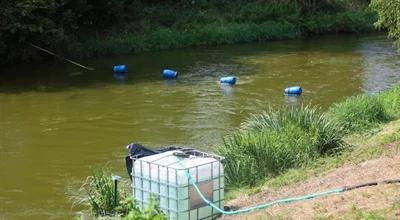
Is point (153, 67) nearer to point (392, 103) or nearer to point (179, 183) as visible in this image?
point (392, 103)

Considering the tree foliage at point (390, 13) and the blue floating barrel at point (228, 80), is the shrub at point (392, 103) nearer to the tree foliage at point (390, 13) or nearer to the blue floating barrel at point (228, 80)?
the tree foliage at point (390, 13)

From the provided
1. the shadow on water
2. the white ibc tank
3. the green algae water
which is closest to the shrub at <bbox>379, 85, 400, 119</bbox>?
the green algae water

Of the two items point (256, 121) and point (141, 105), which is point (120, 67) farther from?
point (256, 121)

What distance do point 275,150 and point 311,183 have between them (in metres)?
1.42

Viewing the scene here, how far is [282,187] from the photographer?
A: 8.18m

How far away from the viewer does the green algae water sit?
11.3 metres

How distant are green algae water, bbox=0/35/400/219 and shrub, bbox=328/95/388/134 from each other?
2535 millimetres

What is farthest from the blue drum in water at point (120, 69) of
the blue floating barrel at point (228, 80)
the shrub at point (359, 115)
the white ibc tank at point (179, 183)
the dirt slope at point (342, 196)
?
the white ibc tank at point (179, 183)

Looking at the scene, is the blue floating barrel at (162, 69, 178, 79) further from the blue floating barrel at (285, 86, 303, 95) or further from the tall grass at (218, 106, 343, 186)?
the tall grass at (218, 106, 343, 186)

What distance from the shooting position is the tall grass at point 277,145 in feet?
29.7

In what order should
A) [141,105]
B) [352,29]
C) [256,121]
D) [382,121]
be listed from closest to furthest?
[256,121]
[382,121]
[141,105]
[352,29]


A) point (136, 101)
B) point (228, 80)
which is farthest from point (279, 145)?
point (228, 80)

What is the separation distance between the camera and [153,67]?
23.7 metres

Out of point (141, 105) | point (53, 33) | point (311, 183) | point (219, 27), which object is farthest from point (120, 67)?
point (311, 183)
